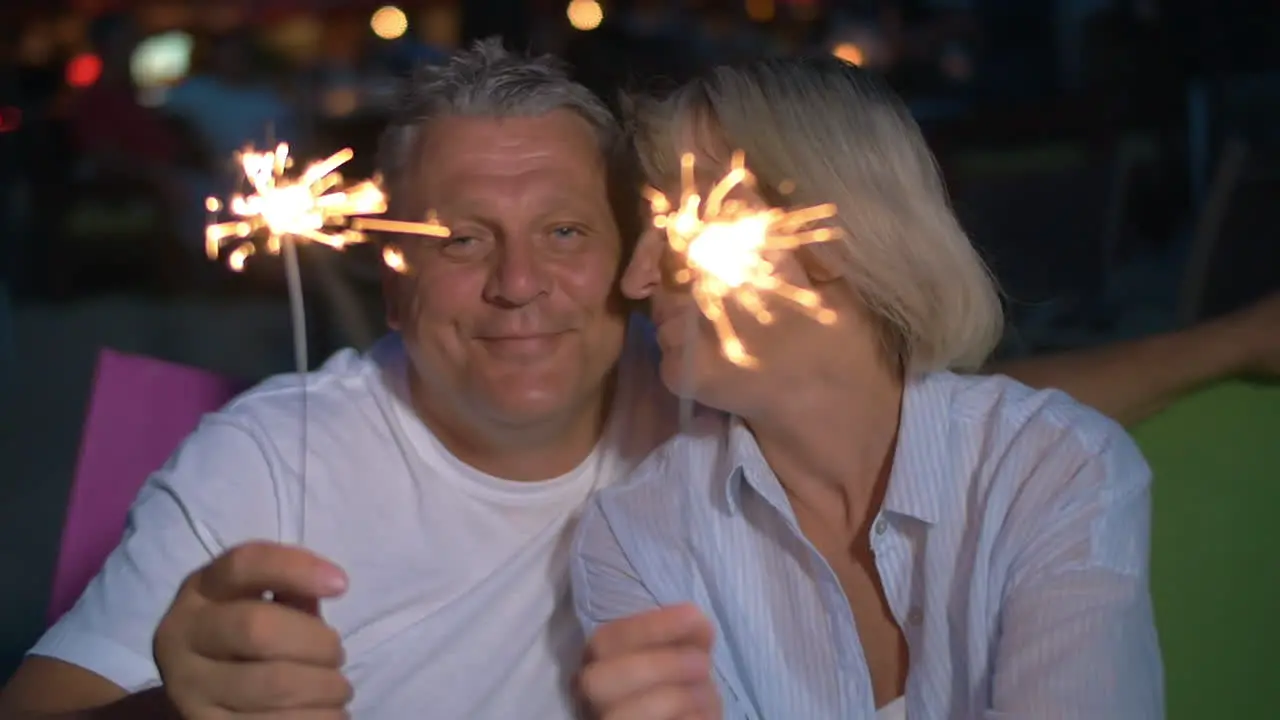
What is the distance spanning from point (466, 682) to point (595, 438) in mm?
325

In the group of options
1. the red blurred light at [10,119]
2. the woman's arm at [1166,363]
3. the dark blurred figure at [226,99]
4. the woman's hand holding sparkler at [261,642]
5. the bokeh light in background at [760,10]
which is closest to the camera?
the woman's hand holding sparkler at [261,642]

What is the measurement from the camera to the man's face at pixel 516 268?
1.45m

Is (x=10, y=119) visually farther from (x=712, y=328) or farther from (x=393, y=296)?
(x=712, y=328)

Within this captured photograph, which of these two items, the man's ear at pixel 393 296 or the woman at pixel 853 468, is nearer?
the woman at pixel 853 468

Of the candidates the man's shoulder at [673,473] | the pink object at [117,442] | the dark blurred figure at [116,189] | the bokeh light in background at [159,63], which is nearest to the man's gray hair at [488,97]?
the man's shoulder at [673,473]

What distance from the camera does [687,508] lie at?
4.65 ft

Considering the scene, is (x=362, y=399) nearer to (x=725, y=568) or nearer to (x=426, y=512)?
(x=426, y=512)

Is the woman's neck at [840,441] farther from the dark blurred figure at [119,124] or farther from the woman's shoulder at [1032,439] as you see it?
the dark blurred figure at [119,124]

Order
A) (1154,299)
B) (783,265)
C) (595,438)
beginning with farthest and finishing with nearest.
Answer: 1. (1154,299)
2. (595,438)
3. (783,265)

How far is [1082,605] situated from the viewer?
1196mm

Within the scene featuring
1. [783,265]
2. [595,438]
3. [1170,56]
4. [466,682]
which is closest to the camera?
[783,265]

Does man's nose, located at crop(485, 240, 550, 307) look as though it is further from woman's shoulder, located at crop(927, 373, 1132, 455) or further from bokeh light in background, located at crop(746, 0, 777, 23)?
bokeh light in background, located at crop(746, 0, 777, 23)

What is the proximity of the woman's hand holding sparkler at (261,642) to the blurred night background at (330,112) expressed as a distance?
2771 mm

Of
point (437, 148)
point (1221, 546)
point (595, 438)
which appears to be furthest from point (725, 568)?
point (1221, 546)
